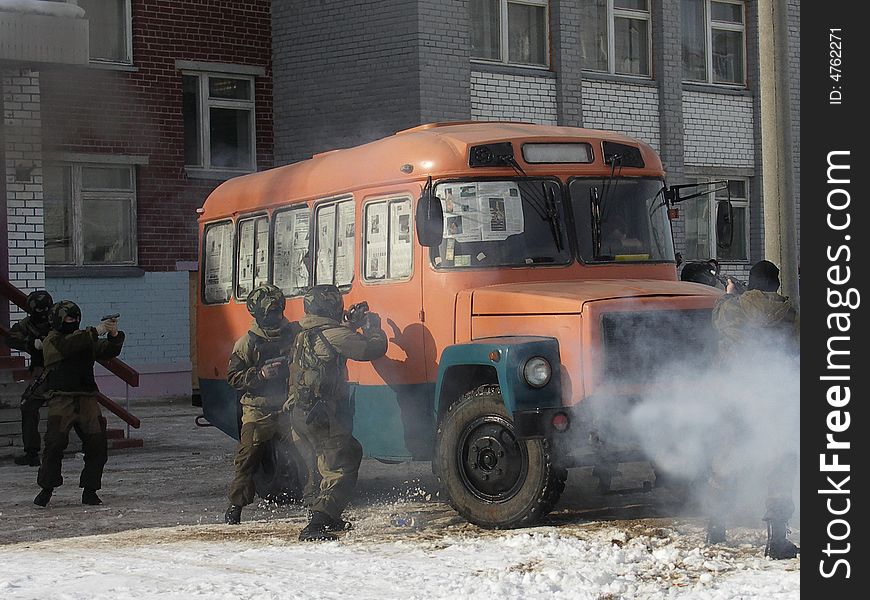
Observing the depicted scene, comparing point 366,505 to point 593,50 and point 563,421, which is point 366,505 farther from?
point 593,50

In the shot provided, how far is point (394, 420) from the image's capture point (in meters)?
11.2

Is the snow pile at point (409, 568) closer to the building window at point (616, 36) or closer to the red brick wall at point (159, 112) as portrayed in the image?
the red brick wall at point (159, 112)

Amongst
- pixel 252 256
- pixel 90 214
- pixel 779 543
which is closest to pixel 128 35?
pixel 90 214

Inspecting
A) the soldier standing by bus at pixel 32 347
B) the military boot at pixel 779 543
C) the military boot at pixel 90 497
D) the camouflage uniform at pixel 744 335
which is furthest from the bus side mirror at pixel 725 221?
the soldier standing by bus at pixel 32 347

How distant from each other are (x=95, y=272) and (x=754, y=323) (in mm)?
14708

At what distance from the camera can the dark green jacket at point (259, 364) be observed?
11008 millimetres

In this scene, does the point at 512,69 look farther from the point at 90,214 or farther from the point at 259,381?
the point at 259,381

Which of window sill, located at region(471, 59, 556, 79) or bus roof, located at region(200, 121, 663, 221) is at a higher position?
window sill, located at region(471, 59, 556, 79)

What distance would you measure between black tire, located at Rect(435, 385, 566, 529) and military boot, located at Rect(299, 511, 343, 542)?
2.70 feet

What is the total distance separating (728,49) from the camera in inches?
1017

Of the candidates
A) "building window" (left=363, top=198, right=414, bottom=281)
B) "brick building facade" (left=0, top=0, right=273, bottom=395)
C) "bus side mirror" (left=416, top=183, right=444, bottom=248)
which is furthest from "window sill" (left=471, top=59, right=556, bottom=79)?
"bus side mirror" (left=416, top=183, right=444, bottom=248)

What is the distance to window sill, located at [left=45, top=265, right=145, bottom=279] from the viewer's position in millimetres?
21922

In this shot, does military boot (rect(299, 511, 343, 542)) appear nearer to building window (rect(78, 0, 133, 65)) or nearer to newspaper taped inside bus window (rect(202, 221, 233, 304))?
newspaper taped inside bus window (rect(202, 221, 233, 304))
